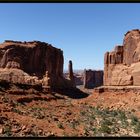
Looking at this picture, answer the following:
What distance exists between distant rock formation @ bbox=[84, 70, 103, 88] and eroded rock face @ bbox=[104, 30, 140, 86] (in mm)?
49946

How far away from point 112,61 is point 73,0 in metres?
44.4

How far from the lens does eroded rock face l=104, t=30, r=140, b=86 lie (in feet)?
126

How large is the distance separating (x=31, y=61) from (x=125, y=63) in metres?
25.1

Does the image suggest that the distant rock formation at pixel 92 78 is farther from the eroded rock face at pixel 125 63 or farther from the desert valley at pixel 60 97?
the eroded rock face at pixel 125 63

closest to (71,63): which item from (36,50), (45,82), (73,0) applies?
(36,50)

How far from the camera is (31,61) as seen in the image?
63.2 m

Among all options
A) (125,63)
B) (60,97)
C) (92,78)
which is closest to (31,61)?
(60,97)

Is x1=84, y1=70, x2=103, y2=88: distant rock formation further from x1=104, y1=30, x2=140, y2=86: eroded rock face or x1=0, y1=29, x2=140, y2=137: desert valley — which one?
x1=104, y1=30, x2=140, y2=86: eroded rock face

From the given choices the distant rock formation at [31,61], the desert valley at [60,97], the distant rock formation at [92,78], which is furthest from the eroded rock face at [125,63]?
the distant rock formation at [92,78]

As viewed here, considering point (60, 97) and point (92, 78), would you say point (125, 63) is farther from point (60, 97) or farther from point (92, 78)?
point (92, 78)

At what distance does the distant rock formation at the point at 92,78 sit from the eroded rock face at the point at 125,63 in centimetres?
4995

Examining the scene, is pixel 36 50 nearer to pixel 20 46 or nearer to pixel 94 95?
pixel 20 46

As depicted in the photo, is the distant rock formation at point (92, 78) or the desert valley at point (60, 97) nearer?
the desert valley at point (60, 97)

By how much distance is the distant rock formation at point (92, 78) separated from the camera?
100750mm
